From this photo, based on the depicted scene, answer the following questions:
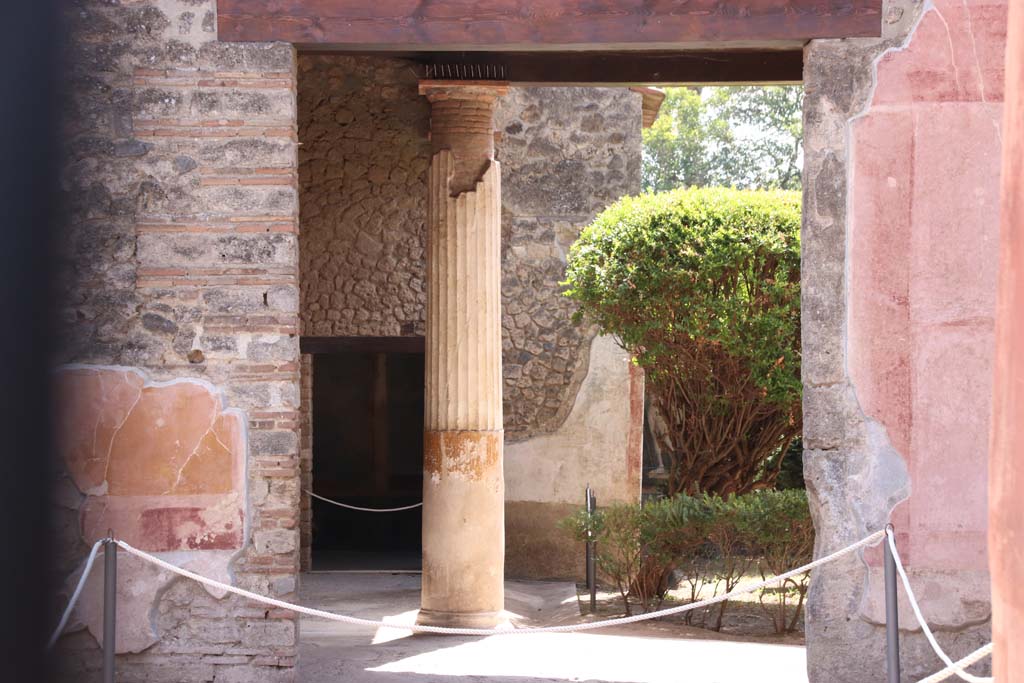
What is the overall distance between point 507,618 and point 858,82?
420 cm

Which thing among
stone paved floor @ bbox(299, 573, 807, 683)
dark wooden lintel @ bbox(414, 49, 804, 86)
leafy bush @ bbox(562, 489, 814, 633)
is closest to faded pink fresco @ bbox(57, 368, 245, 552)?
stone paved floor @ bbox(299, 573, 807, 683)

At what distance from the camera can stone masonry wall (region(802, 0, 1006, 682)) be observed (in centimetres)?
558

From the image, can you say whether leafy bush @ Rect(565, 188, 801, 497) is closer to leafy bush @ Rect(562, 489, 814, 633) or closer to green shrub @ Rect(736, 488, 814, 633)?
leafy bush @ Rect(562, 489, 814, 633)

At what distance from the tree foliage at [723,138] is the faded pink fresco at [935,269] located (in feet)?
71.8

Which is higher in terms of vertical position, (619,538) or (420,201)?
(420,201)

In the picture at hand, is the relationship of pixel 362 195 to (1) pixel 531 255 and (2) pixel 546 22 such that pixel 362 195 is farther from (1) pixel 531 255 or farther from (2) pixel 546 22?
(2) pixel 546 22

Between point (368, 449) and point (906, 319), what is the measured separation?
1063 centimetres

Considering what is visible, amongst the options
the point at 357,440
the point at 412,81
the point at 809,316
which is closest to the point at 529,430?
the point at 412,81

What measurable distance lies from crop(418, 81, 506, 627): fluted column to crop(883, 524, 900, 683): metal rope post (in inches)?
140

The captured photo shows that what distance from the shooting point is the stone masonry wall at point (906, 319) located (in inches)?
220

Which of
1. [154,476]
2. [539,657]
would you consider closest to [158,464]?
[154,476]

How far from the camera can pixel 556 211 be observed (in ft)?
37.2

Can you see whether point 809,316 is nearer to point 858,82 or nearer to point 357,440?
point 858,82

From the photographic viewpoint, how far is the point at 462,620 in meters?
8.11
